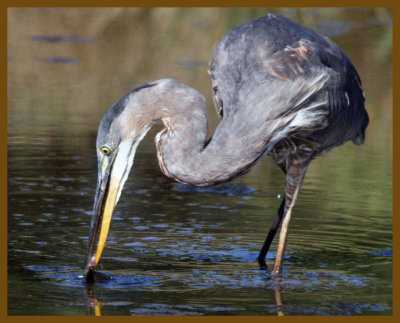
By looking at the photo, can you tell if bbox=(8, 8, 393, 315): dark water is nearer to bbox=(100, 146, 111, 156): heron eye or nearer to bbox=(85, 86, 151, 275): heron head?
bbox=(85, 86, 151, 275): heron head

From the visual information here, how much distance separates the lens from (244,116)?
256 inches

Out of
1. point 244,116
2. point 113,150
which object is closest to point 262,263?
point 244,116

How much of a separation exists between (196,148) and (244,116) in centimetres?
44

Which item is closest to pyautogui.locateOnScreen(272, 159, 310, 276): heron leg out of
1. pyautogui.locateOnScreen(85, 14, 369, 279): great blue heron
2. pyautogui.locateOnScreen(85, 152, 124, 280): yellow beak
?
pyautogui.locateOnScreen(85, 14, 369, 279): great blue heron

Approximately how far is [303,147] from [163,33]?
1188cm

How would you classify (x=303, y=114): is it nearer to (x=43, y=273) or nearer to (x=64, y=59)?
(x=43, y=273)

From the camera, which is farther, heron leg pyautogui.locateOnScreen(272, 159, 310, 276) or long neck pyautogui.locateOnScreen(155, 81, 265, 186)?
heron leg pyautogui.locateOnScreen(272, 159, 310, 276)

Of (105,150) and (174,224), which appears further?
(174,224)

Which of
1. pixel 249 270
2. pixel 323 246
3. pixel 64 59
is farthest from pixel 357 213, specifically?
pixel 64 59

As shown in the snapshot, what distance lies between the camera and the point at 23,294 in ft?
20.7

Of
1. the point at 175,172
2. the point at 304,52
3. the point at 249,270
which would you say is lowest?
the point at 249,270

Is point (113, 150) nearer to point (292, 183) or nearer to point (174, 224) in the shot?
point (292, 183)

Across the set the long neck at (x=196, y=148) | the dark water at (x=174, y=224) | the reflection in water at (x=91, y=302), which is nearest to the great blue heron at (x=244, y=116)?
the long neck at (x=196, y=148)

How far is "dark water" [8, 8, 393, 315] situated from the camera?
20.7 ft
